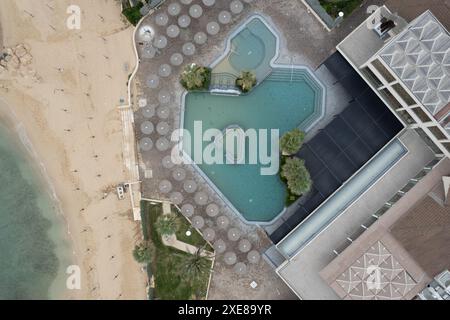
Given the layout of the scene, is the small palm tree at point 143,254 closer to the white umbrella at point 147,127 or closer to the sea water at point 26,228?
the sea water at point 26,228

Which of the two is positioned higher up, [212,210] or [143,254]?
[143,254]

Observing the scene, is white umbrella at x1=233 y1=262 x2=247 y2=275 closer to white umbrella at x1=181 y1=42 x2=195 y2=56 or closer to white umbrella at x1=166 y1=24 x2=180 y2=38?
white umbrella at x1=181 y1=42 x2=195 y2=56

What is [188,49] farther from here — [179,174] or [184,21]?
[179,174]

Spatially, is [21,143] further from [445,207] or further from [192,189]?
[445,207]

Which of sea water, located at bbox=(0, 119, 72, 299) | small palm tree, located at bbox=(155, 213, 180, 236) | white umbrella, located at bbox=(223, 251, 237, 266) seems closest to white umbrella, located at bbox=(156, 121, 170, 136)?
small palm tree, located at bbox=(155, 213, 180, 236)

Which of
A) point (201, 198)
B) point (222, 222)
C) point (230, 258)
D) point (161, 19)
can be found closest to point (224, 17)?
point (161, 19)
